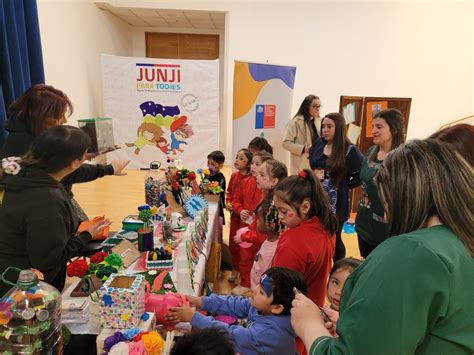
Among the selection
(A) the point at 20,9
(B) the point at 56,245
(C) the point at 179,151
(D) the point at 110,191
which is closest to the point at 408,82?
(C) the point at 179,151

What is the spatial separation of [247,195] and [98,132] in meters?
1.95

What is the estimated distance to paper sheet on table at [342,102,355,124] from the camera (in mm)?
4312

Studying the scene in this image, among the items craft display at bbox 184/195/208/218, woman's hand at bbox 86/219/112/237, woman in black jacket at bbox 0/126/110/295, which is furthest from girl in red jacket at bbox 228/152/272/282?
woman in black jacket at bbox 0/126/110/295

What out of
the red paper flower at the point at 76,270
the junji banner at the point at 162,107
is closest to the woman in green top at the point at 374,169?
the red paper flower at the point at 76,270

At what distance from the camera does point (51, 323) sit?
108cm

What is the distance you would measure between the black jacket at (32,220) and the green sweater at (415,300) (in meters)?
1.16

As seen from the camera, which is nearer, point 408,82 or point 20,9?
point 20,9

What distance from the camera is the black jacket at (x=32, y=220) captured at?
1.39 meters

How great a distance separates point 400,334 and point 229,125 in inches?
280

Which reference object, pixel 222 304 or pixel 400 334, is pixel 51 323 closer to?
pixel 222 304

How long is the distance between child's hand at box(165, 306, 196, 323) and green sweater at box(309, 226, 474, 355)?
30.8 inches

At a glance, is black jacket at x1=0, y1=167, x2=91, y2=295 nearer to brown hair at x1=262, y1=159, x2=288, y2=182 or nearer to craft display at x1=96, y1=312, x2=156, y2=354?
craft display at x1=96, y1=312, x2=156, y2=354

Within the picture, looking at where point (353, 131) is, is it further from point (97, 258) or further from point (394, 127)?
point (97, 258)

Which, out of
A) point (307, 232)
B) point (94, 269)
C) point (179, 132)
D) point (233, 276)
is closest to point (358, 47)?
point (179, 132)
